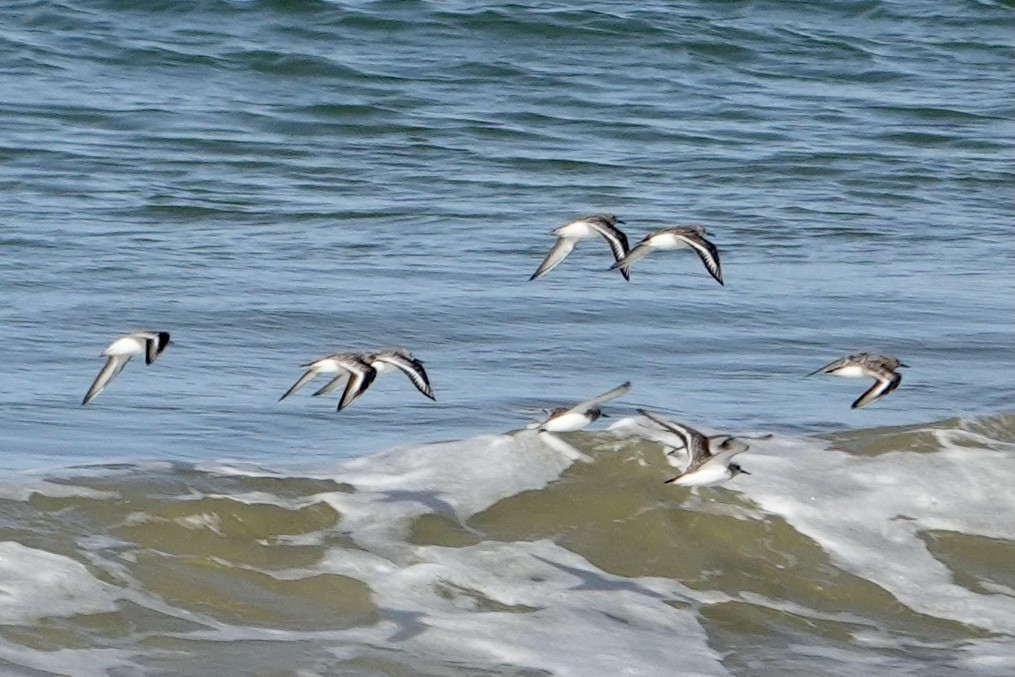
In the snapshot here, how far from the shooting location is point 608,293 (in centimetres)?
1091

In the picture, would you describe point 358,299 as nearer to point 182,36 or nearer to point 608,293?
point 608,293

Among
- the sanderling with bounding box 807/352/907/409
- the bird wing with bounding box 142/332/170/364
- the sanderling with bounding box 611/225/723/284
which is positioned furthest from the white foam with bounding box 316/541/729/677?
the sanderling with bounding box 611/225/723/284

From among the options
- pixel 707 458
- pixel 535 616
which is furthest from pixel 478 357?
pixel 535 616

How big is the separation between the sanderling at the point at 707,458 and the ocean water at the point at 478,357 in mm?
268

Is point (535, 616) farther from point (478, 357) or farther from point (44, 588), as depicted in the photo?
point (478, 357)

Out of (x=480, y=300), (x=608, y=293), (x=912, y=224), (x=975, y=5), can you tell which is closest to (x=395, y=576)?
(x=480, y=300)

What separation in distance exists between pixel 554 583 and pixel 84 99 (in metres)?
11.0

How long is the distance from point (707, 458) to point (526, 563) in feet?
2.59

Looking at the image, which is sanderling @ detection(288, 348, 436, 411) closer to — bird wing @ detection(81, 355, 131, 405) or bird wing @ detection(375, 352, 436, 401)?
bird wing @ detection(375, 352, 436, 401)

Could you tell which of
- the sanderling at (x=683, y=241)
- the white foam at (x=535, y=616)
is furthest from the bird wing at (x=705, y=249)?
the white foam at (x=535, y=616)

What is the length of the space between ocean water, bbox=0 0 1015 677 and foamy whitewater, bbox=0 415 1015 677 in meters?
0.02

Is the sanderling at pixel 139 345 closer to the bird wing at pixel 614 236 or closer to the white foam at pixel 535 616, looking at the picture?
the white foam at pixel 535 616

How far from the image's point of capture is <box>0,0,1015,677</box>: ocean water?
6051 millimetres

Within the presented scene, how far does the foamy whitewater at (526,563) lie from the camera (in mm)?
5723
